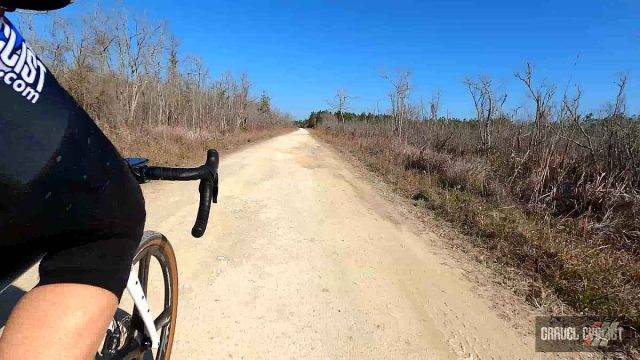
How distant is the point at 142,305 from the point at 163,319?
358 mm

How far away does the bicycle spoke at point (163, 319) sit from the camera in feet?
5.44

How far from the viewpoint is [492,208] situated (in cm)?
617

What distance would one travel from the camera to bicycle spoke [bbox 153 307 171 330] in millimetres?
1657

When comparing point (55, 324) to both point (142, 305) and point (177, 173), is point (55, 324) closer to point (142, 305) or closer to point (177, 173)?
point (177, 173)

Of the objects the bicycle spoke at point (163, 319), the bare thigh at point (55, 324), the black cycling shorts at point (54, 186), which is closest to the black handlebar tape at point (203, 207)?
the black cycling shorts at point (54, 186)

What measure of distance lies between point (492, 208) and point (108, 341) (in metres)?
6.10

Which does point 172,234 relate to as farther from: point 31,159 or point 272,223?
point 31,159

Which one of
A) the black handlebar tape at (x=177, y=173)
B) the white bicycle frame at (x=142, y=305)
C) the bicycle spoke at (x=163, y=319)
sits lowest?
the bicycle spoke at (x=163, y=319)

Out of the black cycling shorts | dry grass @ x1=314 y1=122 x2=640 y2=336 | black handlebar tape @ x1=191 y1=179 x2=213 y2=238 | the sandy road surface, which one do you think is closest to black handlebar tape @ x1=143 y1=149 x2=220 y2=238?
black handlebar tape @ x1=191 y1=179 x2=213 y2=238

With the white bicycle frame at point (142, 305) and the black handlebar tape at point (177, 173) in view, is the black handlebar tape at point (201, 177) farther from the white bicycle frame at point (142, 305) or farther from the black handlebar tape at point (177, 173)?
the white bicycle frame at point (142, 305)

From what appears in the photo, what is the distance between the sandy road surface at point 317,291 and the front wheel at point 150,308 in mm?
550

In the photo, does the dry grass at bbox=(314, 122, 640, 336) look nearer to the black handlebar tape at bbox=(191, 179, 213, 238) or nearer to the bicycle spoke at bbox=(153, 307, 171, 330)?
the bicycle spoke at bbox=(153, 307, 171, 330)

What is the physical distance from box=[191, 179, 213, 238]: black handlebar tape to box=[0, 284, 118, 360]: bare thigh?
0.38 metres

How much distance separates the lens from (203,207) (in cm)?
120
